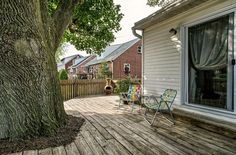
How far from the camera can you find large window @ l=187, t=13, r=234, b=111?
3.69 metres

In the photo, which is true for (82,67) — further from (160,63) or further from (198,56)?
(198,56)

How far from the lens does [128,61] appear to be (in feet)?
69.7

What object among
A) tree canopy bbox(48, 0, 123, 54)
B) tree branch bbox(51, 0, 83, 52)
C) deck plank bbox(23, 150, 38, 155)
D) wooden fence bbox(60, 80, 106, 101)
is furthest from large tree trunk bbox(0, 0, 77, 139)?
wooden fence bbox(60, 80, 106, 101)

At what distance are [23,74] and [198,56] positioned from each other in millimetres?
3529

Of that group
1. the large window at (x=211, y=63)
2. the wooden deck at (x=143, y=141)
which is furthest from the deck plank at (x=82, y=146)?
the large window at (x=211, y=63)

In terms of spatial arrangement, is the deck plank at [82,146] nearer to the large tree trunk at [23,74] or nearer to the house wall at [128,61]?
the large tree trunk at [23,74]

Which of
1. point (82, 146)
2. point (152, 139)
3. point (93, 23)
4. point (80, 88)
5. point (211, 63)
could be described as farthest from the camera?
point (80, 88)

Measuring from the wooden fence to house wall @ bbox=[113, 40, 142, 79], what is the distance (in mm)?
9239

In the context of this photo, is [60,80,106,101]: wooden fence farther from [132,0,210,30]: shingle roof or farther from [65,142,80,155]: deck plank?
[65,142,80,155]: deck plank

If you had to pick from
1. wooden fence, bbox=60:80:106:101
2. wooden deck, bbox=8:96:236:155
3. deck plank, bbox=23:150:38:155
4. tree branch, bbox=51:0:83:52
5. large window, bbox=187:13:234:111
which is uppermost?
tree branch, bbox=51:0:83:52

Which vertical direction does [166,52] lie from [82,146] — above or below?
above

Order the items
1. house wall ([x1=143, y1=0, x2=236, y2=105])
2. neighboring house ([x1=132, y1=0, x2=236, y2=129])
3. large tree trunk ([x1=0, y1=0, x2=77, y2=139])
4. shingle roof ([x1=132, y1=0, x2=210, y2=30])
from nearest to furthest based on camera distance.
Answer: large tree trunk ([x1=0, y1=0, x2=77, y2=139]) < neighboring house ([x1=132, y1=0, x2=236, y2=129]) < shingle roof ([x1=132, y1=0, x2=210, y2=30]) < house wall ([x1=143, y1=0, x2=236, y2=105])

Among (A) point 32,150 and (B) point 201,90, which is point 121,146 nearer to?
(A) point 32,150

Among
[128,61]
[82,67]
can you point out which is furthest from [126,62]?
[82,67]
